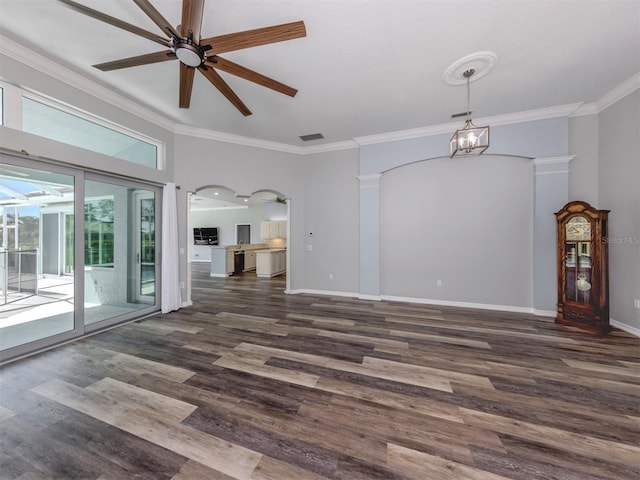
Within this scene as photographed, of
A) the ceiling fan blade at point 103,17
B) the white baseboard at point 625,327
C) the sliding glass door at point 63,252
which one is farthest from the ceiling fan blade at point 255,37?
the white baseboard at point 625,327

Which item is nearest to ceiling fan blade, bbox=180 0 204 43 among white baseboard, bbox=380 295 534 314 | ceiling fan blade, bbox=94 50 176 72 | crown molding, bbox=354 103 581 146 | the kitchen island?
ceiling fan blade, bbox=94 50 176 72

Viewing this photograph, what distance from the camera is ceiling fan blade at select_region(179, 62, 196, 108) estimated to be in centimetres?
230

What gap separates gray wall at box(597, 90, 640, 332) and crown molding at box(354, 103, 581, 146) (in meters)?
0.57

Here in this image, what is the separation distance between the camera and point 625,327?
340 cm

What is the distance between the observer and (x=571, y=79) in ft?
10.6

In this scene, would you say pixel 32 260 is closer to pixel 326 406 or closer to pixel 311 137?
pixel 326 406

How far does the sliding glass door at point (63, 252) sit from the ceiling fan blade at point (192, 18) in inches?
99.1

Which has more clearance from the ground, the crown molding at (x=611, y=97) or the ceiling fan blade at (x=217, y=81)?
the crown molding at (x=611, y=97)

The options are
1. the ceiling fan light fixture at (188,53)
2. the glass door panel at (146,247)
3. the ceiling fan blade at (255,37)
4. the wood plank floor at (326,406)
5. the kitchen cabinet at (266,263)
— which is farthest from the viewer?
the kitchen cabinet at (266,263)

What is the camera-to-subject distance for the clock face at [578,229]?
3.54 meters

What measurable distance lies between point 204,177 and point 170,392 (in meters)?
3.86

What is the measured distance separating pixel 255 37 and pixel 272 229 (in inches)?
347

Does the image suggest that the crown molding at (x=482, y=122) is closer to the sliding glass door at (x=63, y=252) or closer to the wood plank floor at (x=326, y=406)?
the wood plank floor at (x=326, y=406)

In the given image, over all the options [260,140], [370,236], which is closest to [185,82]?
[260,140]
